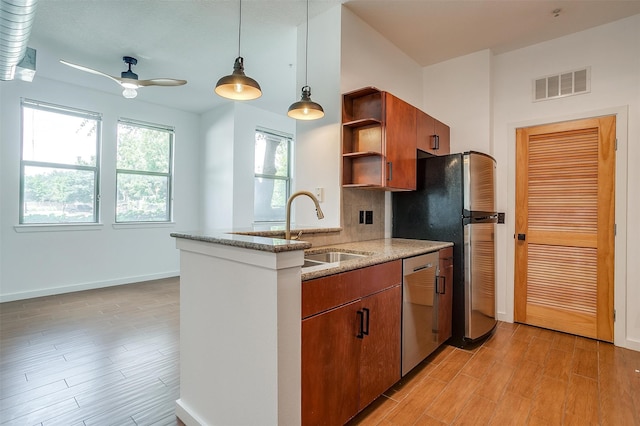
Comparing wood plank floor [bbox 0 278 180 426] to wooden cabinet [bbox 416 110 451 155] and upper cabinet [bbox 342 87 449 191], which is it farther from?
wooden cabinet [bbox 416 110 451 155]

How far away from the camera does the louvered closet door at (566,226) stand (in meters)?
2.92

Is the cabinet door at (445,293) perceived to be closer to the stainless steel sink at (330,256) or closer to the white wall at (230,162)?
the stainless steel sink at (330,256)

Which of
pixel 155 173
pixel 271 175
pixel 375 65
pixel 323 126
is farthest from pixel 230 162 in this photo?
pixel 375 65

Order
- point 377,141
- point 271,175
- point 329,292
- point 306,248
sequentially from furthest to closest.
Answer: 1. point 271,175
2. point 377,141
3. point 329,292
4. point 306,248

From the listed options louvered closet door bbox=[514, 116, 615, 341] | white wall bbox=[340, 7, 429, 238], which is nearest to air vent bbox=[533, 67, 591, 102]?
louvered closet door bbox=[514, 116, 615, 341]

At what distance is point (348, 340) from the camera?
1659mm

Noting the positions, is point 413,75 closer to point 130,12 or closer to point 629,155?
point 629,155

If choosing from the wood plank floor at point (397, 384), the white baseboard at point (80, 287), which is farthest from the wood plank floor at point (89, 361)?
the white baseboard at point (80, 287)

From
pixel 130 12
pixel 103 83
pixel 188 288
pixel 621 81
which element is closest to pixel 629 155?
pixel 621 81

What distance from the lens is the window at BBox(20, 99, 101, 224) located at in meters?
4.18

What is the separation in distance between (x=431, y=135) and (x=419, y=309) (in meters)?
1.87

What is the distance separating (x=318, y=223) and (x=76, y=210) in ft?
13.0

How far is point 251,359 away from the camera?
1.38 m

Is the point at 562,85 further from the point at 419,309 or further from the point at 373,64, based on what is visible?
the point at 419,309
